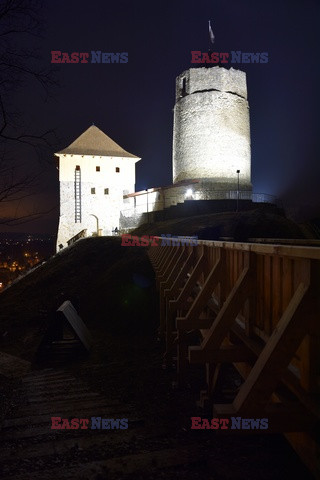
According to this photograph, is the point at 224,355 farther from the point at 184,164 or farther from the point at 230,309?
the point at 184,164

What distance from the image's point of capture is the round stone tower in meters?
32.0

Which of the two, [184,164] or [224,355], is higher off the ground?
[184,164]

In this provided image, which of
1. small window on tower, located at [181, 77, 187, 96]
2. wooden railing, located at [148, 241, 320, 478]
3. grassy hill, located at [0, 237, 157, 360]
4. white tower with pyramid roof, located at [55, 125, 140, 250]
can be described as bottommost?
grassy hill, located at [0, 237, 157, 360]

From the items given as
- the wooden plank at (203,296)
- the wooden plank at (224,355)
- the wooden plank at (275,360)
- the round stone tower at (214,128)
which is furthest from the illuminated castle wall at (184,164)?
the wooden plank at (275,360)

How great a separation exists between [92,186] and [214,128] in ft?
49.2

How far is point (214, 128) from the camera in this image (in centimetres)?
3200

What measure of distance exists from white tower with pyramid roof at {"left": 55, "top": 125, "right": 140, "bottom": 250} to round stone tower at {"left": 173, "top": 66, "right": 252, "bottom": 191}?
26.6ft

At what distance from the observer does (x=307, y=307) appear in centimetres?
192

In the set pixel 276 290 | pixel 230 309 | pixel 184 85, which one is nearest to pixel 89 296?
pixel 230 309

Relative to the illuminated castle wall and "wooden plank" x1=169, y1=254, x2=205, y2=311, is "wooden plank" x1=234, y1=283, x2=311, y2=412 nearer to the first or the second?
"wooden plank" x1=169, y1=254, x2=205, y2=311

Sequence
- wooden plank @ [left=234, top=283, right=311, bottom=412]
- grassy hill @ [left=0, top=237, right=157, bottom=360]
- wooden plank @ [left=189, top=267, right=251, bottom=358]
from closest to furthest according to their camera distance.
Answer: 1. wooden plank @ [left=234, top=283, right=311, bottom=412]
2. wooden plank @ [left=189, top=267, right=251, bottom=358]
3. grassy hill @ [left=0, top=237, right=157, bottom=360]

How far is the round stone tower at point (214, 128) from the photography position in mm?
31953

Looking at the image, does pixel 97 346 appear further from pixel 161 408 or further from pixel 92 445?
pixel 92 445

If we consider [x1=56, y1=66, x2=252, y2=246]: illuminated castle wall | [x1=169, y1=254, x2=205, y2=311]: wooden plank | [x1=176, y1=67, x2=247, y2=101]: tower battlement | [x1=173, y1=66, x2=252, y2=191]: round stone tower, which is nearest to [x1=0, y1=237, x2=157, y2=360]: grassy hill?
[x1=169, y1=254, x2=205, y2=311]: wooden plank
